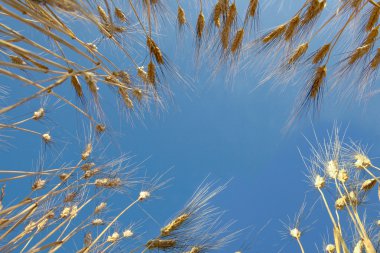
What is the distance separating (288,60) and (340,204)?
80 cm

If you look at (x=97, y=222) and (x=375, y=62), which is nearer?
(x=375, y=62)

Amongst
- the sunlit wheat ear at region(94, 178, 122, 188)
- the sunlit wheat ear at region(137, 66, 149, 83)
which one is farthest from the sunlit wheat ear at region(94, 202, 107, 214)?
the sunlit wheat ear at region(137, 66, 149, 83)

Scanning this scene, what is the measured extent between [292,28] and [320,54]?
215 millimetres

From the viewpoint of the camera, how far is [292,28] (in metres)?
1.85

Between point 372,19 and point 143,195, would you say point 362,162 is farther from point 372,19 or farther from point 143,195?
point 143,195

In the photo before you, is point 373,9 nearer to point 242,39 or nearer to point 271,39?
point 271,39

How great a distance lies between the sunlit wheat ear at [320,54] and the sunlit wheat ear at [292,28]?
17 centimetres

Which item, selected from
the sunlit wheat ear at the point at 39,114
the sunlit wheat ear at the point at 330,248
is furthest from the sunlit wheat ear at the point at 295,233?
the sunlit wheat ear at the point at 39,114

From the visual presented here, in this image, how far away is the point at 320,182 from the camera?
2002 millimetres

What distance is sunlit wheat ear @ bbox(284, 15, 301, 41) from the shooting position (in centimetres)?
183

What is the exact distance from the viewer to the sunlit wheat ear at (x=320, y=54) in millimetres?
1910

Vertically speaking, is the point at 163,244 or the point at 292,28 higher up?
the point at 292,28

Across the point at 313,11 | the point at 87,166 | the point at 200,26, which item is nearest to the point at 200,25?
the point at 200,26

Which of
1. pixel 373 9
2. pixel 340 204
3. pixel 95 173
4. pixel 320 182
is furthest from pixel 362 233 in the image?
pixel 95 173
